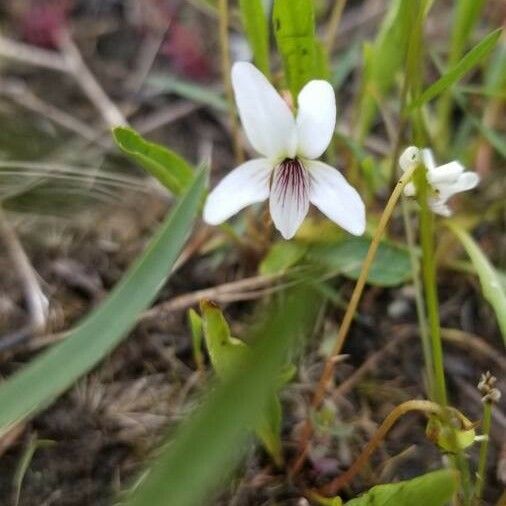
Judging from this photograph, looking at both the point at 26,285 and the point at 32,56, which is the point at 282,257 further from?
the point at 32,56

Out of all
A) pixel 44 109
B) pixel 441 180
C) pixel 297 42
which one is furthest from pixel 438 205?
pixel 44 109

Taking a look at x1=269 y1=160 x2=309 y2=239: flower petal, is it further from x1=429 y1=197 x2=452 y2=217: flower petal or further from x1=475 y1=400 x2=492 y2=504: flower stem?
x1=475 y1=400 x2=492 y2=504: flower stem

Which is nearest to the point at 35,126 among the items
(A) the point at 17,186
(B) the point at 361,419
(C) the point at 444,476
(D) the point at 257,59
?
(A) the point at 17,186

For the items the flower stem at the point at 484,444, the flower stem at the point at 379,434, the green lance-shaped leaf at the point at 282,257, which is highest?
the green lance-shaped leaf at the point at 282,257

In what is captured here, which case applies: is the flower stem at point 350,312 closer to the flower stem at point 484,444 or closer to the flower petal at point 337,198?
the flower petal at point 337,198

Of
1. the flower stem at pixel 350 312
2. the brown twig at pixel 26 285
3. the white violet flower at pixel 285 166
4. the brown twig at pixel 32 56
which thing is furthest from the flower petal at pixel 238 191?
the brown twig at pixel 32 56

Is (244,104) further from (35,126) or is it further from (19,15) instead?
(19,15)
